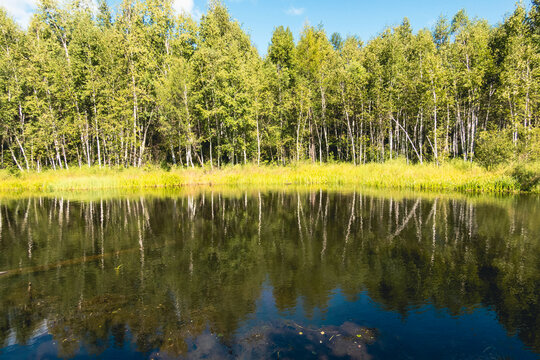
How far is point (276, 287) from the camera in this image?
8.48 metres

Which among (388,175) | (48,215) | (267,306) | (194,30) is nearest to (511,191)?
(388,175)

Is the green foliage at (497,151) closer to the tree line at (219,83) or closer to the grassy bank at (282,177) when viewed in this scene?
the grassy bank at (282,177)

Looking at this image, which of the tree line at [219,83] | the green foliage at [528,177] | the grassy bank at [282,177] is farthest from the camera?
the tree line at [219,83]

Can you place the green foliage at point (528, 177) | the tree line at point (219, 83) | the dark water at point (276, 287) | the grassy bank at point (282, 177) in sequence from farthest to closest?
1. the tree line at point (219, 83)
2. the grassy bank at point (282, 177)
3. the green foliage at point (528, 177)
4. the dark water at point (276, 287)

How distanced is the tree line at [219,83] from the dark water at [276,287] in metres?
22.9

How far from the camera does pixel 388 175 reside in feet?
98.2

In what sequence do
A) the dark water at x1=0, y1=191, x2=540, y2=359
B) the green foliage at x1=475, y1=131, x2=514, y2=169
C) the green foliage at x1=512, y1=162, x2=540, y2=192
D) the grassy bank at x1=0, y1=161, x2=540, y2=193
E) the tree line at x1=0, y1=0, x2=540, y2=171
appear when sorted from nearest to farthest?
the dark water at x1=0, y1=191, x2=540, y2=359, the green foliage at x1=512, y1=162, x2=540, y2=192, the green foliage at x1=475, y1=131, x2=514, y2=169, the grassy bank at x1=0, y1=161, x2=540, y2=193, the tree line at x1=0, y1=0, x2=540, y2=171

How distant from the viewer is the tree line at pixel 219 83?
34.3 metres

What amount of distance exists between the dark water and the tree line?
22916mm

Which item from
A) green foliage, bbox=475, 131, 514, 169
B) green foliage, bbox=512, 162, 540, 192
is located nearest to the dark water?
green foliage, bbox=512, 162, 540, 192

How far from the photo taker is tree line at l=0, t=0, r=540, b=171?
34.3 metres

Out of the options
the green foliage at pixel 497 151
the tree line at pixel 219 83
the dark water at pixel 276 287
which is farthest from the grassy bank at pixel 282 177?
the dark water at pixel 276 287

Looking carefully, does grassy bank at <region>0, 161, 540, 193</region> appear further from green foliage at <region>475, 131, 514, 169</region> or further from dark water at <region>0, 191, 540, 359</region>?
dark water at <region>0, 191, 540, 359</region>

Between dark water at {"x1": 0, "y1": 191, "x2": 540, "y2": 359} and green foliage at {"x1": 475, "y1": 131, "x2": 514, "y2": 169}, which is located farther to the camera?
green foliage at {"x1": 475, "y1": 131, "x2": 514, "y2": 169}
